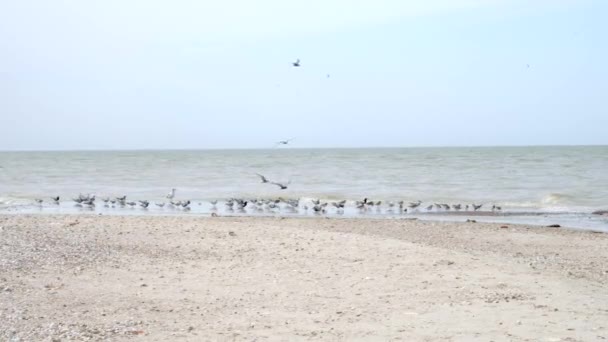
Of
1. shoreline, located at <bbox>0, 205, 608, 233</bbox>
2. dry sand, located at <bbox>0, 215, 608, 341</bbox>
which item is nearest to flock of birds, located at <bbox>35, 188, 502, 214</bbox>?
shoreline, located at <bbox>0, 205, 608, 233</bbox>

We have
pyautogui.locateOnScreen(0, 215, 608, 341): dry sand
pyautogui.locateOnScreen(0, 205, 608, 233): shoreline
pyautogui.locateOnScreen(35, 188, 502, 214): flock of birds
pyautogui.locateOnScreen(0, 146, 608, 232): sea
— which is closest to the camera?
pyautogui.locateOnScreen(0, 215, 608, 341): dry sand

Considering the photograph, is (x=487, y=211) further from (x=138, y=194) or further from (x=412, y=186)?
(x=138, y=194)

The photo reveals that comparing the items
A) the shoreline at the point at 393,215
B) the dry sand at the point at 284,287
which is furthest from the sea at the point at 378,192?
the dry sand at the point at 284,287

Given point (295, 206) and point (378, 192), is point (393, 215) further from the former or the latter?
point (378, 192)

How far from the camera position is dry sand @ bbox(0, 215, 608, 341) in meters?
7.06

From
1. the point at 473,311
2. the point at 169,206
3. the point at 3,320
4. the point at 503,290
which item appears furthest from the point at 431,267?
the point at 169,206

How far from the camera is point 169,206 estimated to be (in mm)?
23641

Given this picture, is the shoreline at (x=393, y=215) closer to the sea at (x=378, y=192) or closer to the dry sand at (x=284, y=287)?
the sea at (x=378, y=192)

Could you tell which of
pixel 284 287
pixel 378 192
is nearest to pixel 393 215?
pixel 378 192

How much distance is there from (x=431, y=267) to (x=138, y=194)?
21545 mm

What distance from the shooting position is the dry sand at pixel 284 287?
278 inches

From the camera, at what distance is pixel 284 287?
905cm

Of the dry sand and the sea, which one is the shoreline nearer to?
the sea

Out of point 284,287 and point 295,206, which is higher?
point 284,287
